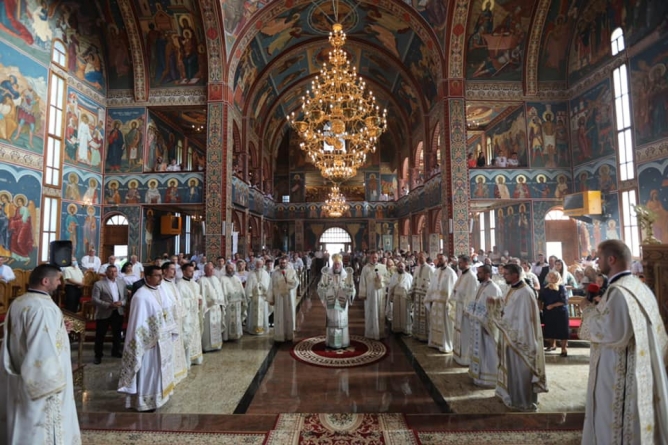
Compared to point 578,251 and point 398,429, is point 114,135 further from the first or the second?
point 578,251

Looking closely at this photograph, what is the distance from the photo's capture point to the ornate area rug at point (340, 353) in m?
6.14

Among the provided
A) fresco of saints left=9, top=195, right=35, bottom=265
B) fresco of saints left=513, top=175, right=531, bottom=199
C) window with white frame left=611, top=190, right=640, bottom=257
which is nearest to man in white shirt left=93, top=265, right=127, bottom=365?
fresco of saints left=9, top=195, right=35, bottom=265

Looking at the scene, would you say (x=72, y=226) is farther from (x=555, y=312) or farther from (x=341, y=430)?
(x=555, y=312)

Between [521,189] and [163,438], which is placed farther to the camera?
[521,189]

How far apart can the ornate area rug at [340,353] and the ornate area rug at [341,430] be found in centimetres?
194

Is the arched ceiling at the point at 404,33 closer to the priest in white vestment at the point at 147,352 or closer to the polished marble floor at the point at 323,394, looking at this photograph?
the polished marble floor at the point at 323,394

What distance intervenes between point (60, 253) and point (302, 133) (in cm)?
700

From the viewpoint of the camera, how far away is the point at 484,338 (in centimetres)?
521

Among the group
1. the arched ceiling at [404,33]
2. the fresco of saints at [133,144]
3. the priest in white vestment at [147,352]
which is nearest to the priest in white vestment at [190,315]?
the priest in white vestment at [147,352]

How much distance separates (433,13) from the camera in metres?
13.4

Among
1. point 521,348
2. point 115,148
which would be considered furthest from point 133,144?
point 521,348

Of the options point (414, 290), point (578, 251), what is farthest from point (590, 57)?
point (414, 290)

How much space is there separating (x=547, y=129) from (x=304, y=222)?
17.6m

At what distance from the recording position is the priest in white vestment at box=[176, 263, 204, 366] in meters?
5.66
